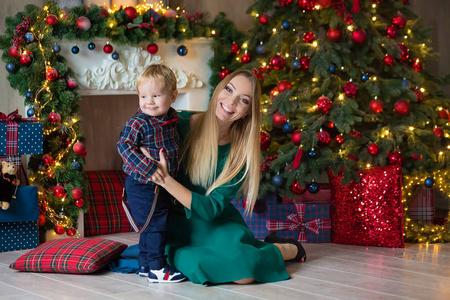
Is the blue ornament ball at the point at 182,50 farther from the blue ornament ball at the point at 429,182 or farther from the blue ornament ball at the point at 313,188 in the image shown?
the blue ornament ball at the point at 429,182

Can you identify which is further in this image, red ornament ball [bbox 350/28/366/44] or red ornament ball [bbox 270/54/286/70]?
red ornament ball [bbox 270/54/286/70]

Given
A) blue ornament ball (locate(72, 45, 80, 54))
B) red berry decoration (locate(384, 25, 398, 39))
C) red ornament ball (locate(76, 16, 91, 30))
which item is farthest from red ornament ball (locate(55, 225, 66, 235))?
red berry decoration (locate(384, 25, 398, 39))

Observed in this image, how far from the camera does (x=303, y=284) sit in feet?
9.33

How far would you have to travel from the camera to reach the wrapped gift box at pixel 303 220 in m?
3.87

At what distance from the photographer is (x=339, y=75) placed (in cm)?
400

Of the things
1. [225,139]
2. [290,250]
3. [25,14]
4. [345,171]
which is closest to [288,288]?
[290,250]

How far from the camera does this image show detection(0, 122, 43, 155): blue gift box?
3.68m

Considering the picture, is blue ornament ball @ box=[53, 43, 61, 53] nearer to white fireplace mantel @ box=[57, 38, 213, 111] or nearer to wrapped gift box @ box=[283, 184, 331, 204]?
white fireplace mantel @ box=[57, 38, 213, 111]

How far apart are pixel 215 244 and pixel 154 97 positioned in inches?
29.6

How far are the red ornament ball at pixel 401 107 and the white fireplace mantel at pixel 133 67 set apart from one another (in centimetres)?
133

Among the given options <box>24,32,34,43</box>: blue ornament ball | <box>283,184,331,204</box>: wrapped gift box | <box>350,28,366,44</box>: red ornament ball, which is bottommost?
<box>283,184,331,204</box>: wrapped gift box

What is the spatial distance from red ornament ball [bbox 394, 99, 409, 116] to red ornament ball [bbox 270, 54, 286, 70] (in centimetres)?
75

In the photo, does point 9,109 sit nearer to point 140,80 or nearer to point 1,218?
point 1,218

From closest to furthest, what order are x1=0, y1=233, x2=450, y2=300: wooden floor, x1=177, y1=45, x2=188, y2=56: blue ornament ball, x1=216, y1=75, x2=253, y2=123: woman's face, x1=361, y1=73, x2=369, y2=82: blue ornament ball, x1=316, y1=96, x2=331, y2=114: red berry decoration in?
1. x1=0, y1=233, x2=450, y2=300: wooden floor
2. x1=216, y1=75, x2=253, y2=123: woman's face
3. x1=316, y1=96, x2=331, y2=114: red berry decoration
4. x1=361, y1=73, x2=369, y2=82: blue ornament ball
5. x1=177, y1=45, x2=188, y2=56: blue ornament ball
